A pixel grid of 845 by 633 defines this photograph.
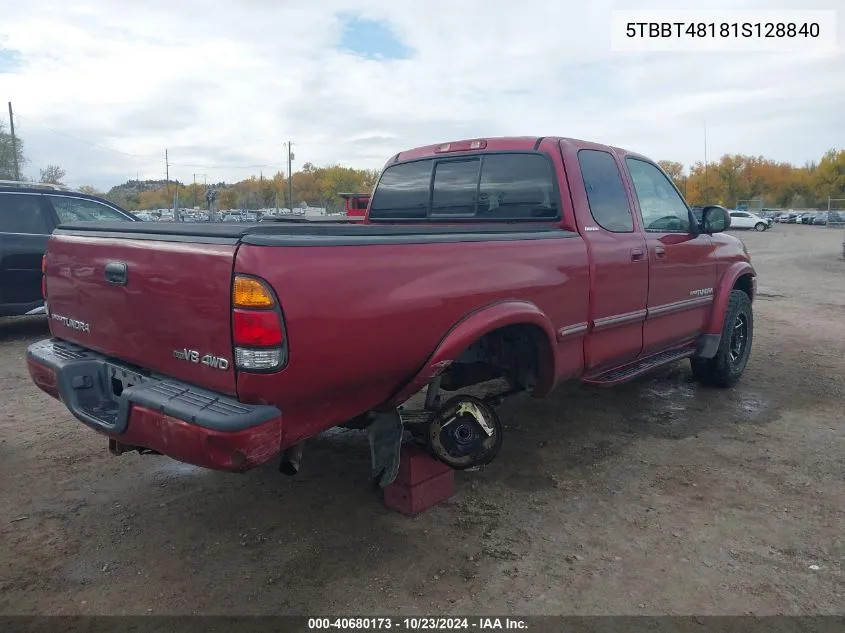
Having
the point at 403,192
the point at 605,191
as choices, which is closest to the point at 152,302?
the point at 403,192

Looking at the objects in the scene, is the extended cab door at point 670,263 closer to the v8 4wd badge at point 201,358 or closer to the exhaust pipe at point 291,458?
the exhaust pipe at point 291,458

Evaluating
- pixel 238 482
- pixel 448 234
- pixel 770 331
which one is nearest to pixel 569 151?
pixel 448 234

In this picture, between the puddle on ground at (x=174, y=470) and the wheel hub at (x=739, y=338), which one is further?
the wheel hub at (x=739, y=338)

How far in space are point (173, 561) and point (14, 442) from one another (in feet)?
7.16

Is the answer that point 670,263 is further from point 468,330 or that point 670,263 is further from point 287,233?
point 287,233

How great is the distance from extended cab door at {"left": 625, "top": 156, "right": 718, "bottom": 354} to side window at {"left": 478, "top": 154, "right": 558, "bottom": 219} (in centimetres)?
88

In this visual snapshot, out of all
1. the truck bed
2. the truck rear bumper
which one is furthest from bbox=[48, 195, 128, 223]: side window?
the truck rear bumper

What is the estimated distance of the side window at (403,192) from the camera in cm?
474

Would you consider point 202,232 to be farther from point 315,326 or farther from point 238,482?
point 238,482

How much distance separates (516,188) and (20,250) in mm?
5953

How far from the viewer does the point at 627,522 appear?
338 cm

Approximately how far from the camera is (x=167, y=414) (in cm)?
251

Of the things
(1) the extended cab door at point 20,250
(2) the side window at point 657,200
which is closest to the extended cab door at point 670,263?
(2) the side window at point 657,200

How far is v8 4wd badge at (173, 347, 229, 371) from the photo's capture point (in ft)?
8.13
